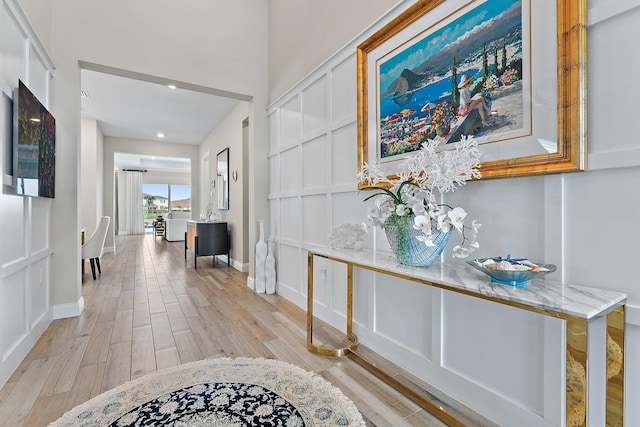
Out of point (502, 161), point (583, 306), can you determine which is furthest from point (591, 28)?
point (583, 306)

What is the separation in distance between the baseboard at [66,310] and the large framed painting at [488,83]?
2.91 meters

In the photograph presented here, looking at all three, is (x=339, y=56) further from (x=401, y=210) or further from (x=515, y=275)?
(x=515, y=275)

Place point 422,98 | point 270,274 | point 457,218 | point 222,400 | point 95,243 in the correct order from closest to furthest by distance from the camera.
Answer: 1. point 457,218
2. point 222,400
3. point 422,98
4. point 270,274
5. point 95,243

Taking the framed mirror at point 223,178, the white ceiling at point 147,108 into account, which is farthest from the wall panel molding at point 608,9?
the framed mirror at point 223,178

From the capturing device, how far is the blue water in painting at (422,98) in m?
1.52

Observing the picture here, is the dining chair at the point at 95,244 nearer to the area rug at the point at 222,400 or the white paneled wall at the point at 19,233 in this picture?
the white paneled wall at the point at 19,233

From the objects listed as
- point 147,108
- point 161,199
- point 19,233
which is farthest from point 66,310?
point 161,199

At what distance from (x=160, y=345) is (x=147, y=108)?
15.2 ft

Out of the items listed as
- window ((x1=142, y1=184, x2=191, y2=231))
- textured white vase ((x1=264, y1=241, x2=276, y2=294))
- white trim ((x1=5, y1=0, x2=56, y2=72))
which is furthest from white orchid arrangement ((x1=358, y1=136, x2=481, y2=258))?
window ((x1=142, y1=184, x2=191, y2=231))

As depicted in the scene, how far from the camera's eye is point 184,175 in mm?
12297

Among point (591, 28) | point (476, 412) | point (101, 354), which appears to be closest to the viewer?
point (591, 28)

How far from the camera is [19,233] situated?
1936 mm

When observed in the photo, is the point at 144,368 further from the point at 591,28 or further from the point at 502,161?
the point at 591,28

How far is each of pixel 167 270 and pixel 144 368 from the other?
10.4 ft
